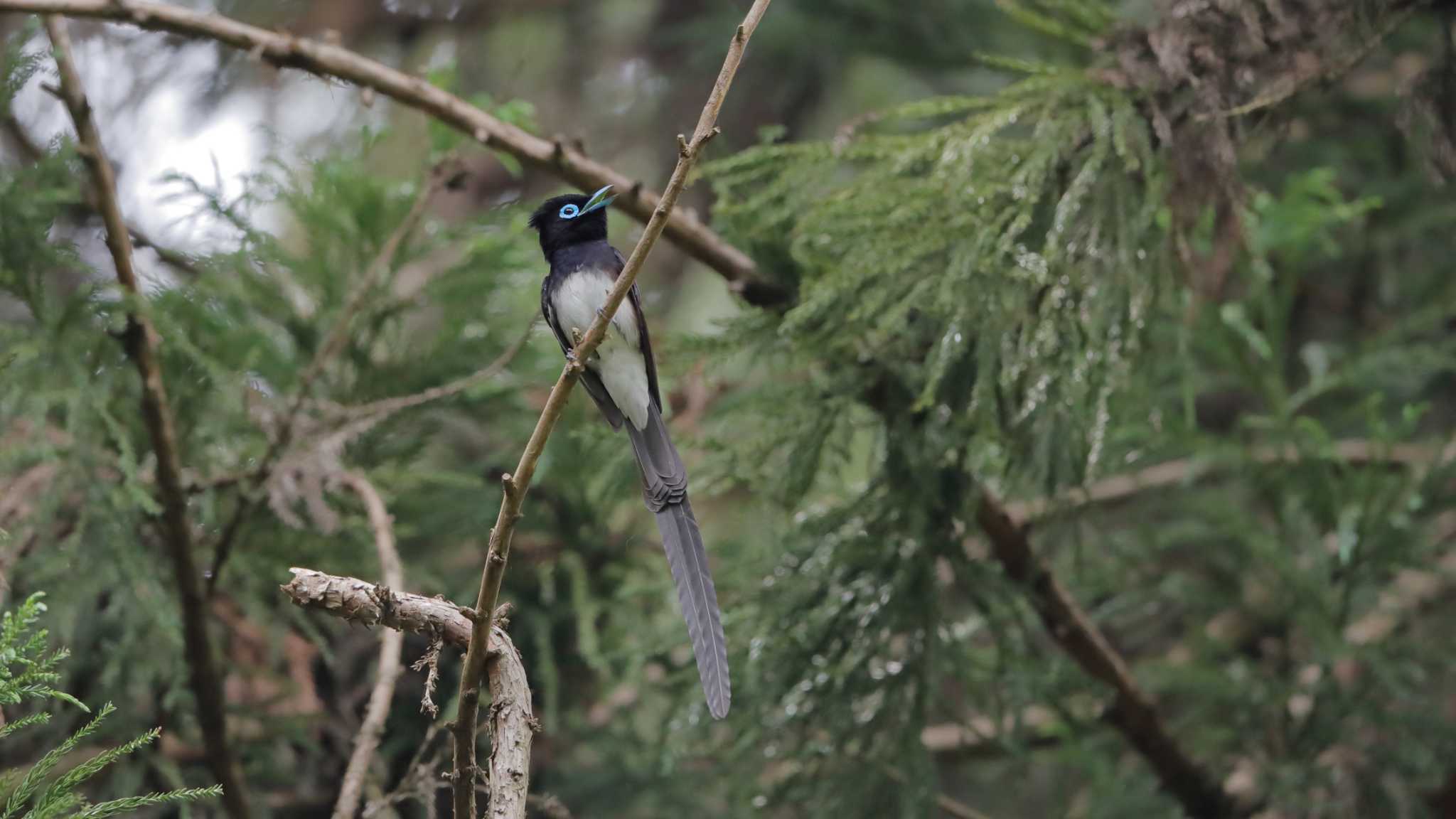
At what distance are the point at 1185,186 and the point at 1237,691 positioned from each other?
190cm

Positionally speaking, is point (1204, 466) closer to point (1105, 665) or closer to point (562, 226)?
point (1105, 665)

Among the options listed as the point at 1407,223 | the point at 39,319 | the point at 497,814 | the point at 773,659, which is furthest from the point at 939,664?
the point at 1407,223

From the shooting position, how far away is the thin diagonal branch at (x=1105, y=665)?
3.41 meters

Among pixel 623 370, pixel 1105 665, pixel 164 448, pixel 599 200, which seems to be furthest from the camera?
pixel 1105 665

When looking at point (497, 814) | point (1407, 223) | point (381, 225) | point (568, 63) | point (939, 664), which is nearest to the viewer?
point (497, 814)

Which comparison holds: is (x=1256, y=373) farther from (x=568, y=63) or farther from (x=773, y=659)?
(x=568, y=63)

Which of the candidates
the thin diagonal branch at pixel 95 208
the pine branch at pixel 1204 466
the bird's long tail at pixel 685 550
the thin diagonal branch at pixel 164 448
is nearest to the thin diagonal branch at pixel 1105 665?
the pine branch at pixel 1204 466

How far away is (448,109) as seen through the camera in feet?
10.3

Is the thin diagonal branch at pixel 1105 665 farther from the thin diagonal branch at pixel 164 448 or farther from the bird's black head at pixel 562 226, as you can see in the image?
the thin diagonal branch at pixel 164 448

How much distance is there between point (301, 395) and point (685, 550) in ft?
4.04

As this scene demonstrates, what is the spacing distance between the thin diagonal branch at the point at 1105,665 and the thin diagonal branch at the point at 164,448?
2042 mm

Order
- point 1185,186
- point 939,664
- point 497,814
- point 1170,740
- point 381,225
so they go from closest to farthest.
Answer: point 497,814 < point 1185,186 < point 939,664 < point 1170,740 < point 381,225

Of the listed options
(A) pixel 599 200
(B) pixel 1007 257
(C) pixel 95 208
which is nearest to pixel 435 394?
(A) pixel 599 200

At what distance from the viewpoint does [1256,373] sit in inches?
170
